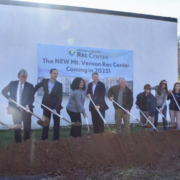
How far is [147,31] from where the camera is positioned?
386 inches

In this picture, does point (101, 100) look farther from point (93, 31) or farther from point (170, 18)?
point (170, 18)

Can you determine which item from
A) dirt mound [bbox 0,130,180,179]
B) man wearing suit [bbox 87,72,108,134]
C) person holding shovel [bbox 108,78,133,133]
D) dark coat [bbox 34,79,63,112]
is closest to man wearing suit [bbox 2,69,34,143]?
dark coat [bbox 34,79,63,112]

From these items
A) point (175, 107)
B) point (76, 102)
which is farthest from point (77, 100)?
point (175, 107)

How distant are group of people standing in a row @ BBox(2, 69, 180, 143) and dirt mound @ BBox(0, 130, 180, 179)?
0.99m

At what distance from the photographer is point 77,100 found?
5750 mm

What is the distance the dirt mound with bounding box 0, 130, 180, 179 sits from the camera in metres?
4.19

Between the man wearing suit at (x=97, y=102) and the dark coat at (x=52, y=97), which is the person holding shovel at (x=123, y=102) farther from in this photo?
the dark coat at (x=52, y=97)

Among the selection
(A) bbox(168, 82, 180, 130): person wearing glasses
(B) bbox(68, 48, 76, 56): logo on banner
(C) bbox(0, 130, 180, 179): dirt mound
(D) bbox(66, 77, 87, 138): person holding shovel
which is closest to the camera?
(C) bbox(0, 130, 180, 179): dirt mound

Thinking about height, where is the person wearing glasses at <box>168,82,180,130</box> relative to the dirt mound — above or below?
above

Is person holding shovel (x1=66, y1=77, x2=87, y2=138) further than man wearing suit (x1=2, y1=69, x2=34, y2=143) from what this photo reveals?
Yes

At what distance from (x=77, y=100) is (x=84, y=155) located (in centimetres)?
155

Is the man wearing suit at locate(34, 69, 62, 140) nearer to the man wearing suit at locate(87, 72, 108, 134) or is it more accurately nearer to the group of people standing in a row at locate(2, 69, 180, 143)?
the group of people standing in a row at locate(2, 69, 180, 143)

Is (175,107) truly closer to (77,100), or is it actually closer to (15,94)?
(77,100)

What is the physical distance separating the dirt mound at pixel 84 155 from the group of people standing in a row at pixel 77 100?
38.8 inches
